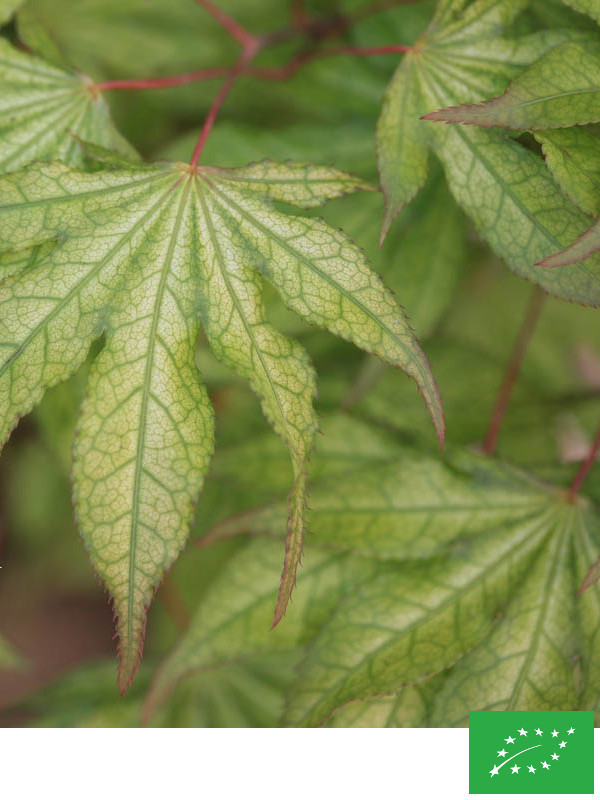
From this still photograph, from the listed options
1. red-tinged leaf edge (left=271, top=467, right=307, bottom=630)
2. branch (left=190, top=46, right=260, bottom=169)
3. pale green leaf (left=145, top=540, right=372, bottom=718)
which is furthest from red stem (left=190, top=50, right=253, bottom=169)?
pale green leaf (left=145, top=540, right=372, bottom=718)

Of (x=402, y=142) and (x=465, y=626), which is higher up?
(x=402, y=142)

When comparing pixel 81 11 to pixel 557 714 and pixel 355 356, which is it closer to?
pixel 355 356

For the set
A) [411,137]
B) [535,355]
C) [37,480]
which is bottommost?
[411,137]

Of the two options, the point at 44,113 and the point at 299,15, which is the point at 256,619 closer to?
the point at 44,113

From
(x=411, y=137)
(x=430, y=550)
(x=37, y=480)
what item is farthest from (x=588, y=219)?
(x=37, y=480)

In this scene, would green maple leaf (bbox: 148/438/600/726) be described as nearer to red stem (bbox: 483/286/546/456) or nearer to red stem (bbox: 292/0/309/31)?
red stem (bbox: 483/286/546/456)

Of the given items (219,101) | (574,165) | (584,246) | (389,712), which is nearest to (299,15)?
(219,101)

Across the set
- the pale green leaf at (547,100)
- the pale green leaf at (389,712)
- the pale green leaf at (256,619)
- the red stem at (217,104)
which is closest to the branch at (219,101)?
the red stem at (217,104)
